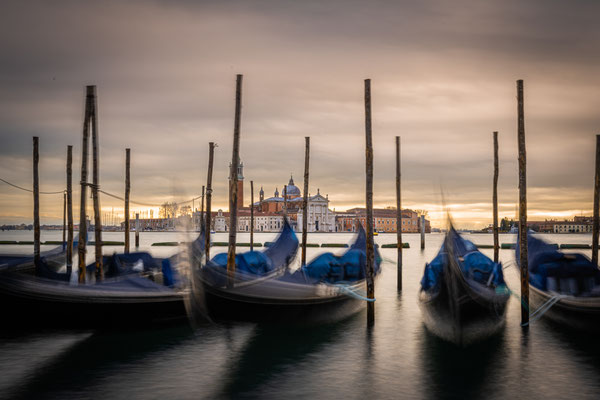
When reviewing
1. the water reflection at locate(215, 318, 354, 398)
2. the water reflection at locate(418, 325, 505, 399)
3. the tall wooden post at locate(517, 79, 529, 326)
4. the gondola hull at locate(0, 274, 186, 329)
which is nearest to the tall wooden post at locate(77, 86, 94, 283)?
the gondola hull at locate(0, 274, 186, 329)

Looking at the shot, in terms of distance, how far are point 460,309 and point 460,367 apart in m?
0.83

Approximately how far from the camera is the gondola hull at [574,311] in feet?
30.0

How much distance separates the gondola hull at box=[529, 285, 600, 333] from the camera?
9148 millimetres

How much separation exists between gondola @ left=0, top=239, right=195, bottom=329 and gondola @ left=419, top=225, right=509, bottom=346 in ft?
15.1

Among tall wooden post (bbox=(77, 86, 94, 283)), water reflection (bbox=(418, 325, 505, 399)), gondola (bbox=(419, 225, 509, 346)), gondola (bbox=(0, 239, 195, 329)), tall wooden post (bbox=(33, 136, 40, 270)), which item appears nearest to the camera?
water reflection (bbox=(418, 325, 505, 399))

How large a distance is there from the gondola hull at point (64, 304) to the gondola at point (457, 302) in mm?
4714

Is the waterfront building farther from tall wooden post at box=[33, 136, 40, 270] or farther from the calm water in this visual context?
the calm water

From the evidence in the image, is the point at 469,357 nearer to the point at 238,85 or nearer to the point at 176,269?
the point at 176,269

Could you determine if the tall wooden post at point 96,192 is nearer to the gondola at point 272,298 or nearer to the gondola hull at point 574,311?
the gondola at point 272,298

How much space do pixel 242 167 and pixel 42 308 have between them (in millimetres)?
117721

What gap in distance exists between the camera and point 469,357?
8.30 meters

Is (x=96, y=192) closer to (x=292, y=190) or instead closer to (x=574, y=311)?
(x=574, y=311)

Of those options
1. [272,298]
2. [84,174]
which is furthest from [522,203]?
[84,174]

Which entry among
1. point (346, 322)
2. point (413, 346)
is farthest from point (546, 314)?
point (346, 322)
